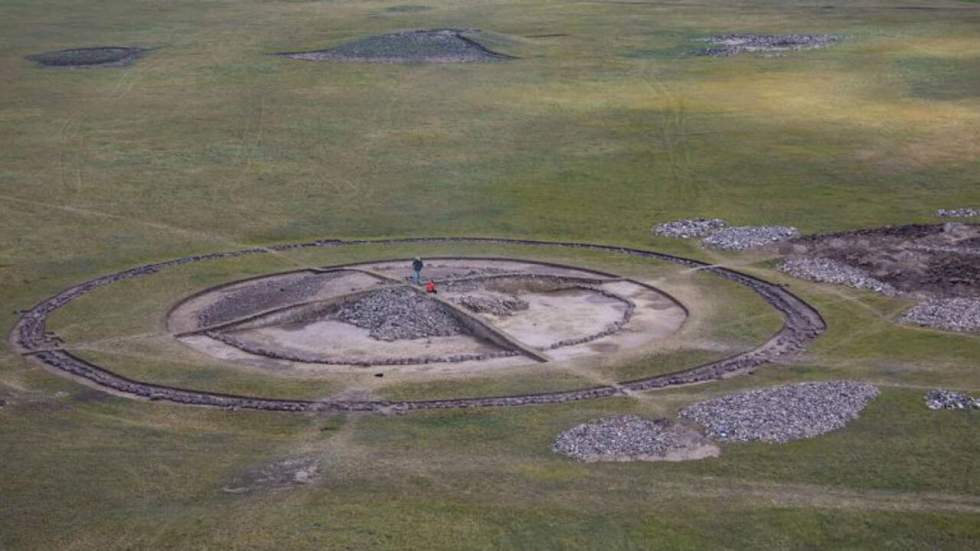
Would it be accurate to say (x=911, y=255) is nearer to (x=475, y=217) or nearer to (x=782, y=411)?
(x=475, y=217)

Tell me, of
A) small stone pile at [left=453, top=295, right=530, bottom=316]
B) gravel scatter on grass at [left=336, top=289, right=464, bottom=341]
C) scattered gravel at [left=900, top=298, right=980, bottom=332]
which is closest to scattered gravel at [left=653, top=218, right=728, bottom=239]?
small stone pile at [left=453, top=295, right=530, bottom=316]

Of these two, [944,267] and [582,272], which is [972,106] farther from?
[582,272]

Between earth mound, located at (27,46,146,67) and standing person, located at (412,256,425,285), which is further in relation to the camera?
earth mound, located at (27,46,146,67)

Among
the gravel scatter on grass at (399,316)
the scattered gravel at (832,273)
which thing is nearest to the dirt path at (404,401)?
the scattered gravel at (832,273)

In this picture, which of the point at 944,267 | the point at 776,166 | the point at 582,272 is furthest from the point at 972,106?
the point at 582,272

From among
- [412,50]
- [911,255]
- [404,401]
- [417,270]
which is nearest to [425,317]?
[417,270]

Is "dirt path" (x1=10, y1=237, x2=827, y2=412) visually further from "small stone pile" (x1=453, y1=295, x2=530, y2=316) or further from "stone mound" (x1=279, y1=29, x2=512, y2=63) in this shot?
"stone mound" (x1=279, y1=29, x2=512, y2=63)

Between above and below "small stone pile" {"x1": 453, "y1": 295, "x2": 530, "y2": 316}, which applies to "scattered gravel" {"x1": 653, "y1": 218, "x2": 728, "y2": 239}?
below
